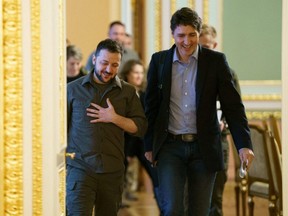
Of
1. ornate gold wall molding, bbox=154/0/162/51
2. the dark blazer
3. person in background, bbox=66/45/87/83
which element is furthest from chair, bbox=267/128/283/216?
ornate gold wall molding, bbox=154/0/162/51

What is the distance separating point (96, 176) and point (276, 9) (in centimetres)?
484

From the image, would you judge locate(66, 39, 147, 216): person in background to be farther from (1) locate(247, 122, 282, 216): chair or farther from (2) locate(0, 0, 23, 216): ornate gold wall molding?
(1) locate(247, 122, 282, 216): chair

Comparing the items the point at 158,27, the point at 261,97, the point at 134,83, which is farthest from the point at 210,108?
the point at 158,27

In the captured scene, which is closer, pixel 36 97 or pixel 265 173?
pixel 36 97

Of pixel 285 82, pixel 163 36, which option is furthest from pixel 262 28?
pixel 285 82

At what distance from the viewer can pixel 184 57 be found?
4.54m

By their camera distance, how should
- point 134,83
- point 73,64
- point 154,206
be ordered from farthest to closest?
point 154,206 < point 134,83 < point 73,64

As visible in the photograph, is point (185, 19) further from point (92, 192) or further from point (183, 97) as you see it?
point (92, 192)

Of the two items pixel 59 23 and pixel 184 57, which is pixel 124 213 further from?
pixel 59 23

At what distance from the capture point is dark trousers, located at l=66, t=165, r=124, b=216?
4.38 metres

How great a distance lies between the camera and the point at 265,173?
5977 millimetres

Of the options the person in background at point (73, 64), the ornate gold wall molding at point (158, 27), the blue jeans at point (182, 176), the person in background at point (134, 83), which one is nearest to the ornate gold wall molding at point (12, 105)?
the blue jeans at point (182, 176)

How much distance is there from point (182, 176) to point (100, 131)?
504mm

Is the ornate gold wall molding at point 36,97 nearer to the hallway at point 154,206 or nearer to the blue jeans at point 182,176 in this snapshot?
the blue jeans at point 182,176
